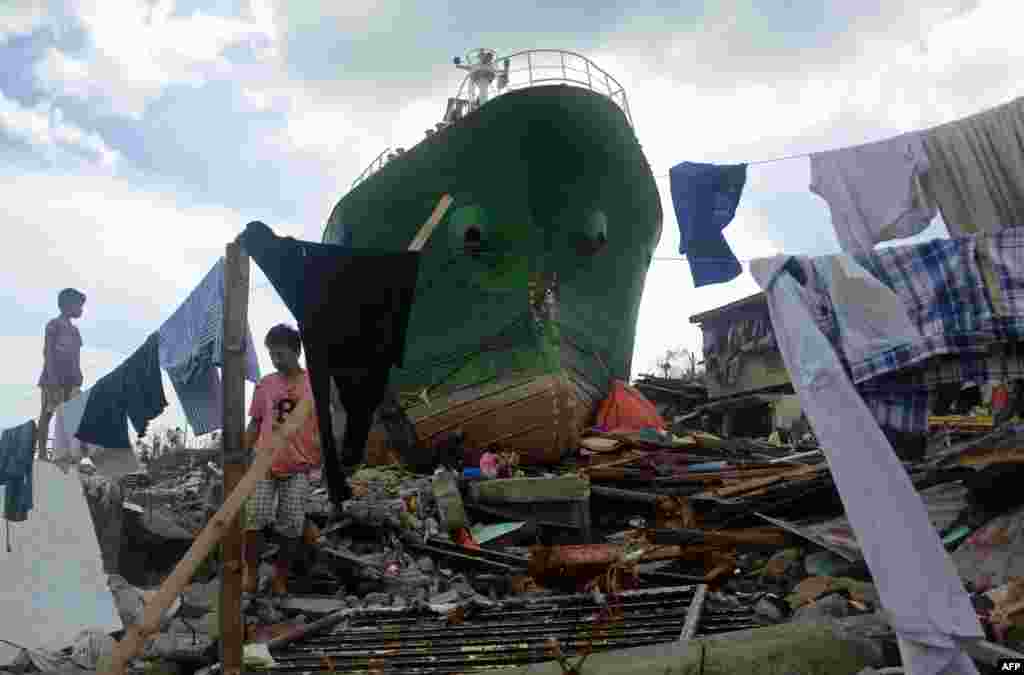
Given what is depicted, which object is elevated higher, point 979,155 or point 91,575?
point 979,155

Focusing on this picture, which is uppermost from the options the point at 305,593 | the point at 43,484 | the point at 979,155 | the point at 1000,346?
the point at 979,155

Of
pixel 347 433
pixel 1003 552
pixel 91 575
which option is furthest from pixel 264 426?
pixel 1003 552

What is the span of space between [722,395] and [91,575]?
19447 millimetres

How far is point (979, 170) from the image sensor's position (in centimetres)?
469

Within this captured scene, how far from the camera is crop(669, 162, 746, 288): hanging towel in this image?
19.9 feet

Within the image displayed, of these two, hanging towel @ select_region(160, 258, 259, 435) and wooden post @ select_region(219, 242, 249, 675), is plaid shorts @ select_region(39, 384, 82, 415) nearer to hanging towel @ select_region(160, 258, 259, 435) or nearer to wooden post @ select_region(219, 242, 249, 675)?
hanging towel @ select_region(160, 258, 259, 435)

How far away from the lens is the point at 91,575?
5.93m

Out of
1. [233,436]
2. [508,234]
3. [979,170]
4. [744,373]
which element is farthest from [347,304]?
[744,373]

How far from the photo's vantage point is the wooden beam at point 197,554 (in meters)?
3.04

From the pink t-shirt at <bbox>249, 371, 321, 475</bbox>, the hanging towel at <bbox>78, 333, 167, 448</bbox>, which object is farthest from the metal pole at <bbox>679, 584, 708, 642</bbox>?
the hanging towel at <bbox>78, 333, 167, 448</bbox>

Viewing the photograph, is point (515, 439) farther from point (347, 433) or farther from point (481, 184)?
point (347, 433)

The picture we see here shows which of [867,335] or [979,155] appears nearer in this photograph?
[867,335]

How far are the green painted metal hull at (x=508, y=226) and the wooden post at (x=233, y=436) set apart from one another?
7065mm

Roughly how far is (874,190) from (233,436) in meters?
4.45
